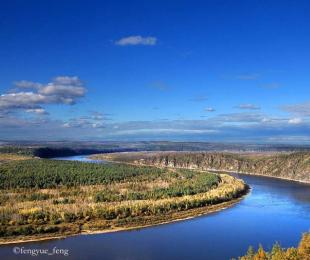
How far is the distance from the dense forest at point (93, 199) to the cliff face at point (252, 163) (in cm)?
3372

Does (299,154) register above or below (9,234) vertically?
above

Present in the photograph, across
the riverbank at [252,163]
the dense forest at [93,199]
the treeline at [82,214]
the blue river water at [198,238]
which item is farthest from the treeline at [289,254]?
the riverbank at [252,163]

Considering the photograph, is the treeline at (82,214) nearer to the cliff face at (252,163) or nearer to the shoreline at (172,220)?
the shoreline at (172,220)

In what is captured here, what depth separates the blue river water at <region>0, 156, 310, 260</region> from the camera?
147 feet

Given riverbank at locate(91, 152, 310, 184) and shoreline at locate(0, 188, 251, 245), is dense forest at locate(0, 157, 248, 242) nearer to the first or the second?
shoreline at locate(0, 188, 251, 245)

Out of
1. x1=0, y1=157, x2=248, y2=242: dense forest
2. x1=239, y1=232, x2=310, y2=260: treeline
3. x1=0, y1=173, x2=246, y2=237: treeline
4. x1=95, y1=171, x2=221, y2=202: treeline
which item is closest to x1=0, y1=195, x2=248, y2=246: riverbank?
x1=0, y1=157, x2=248, y2=242: dense forest

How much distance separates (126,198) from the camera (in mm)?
71312

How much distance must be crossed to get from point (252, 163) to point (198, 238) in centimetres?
10522

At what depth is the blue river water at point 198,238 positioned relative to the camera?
44.8 metres

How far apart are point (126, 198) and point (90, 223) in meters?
16.3

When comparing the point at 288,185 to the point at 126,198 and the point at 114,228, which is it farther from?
the point at 114,228

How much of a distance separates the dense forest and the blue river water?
3.32 meters

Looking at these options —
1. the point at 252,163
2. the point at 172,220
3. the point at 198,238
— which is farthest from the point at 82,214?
the point at 252,163

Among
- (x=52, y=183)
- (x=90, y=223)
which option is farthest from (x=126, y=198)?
(x=52, y=183)
